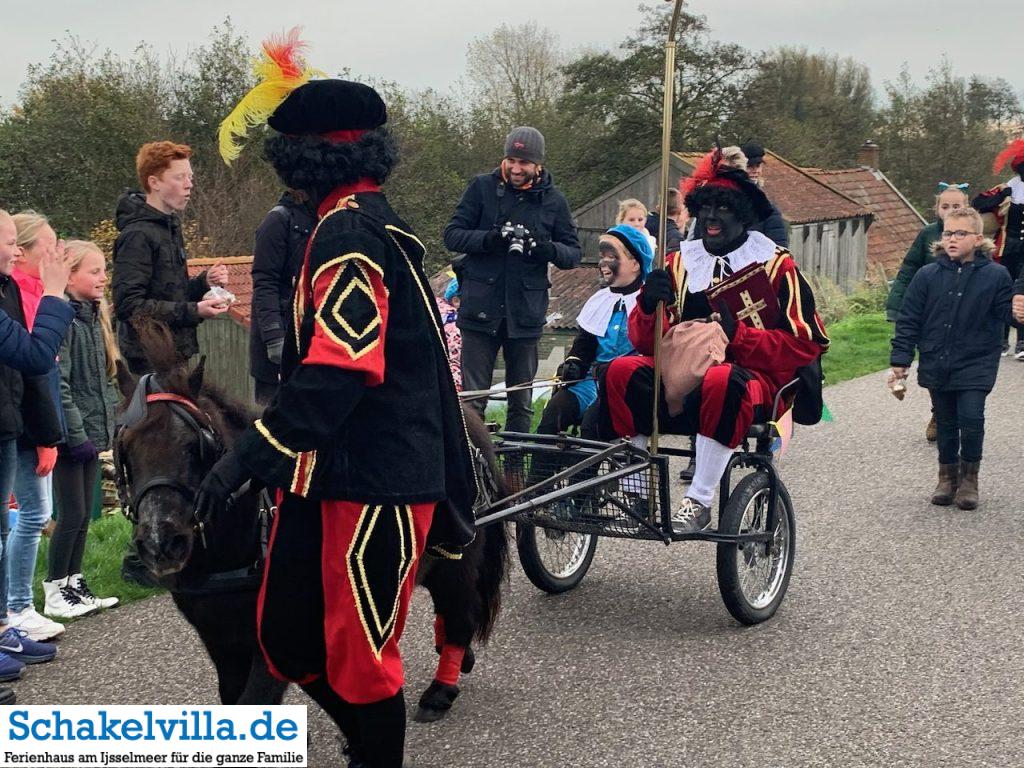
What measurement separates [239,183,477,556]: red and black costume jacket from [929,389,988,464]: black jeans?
16.5 feet

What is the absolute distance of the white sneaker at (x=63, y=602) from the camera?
538 centimetres

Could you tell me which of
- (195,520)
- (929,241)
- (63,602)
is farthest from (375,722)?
(929,241)

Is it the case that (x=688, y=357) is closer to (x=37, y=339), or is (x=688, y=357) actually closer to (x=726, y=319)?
(x=726, y=319)

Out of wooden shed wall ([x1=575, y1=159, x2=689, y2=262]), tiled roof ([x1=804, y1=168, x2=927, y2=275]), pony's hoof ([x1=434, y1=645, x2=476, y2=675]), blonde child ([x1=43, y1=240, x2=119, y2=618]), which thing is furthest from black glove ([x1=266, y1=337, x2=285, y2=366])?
wooden shed wall ([x1=575, y1=159, x2=689, y2=262])

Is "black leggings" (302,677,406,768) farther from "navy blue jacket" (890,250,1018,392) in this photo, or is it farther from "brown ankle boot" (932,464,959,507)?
"navy blue jacket" (890,250,1018,392)

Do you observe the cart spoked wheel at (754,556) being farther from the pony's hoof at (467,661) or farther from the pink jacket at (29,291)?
the pink jacket at (29,291)

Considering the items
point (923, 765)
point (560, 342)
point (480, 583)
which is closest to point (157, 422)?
point (480, 583)

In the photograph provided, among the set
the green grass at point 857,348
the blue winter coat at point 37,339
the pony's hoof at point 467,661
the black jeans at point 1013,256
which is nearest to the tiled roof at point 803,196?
the green grass at point 857,348

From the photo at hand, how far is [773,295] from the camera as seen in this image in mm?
5727

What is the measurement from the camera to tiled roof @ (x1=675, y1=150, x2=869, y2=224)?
35.6m

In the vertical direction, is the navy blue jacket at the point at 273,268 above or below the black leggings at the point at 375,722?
above

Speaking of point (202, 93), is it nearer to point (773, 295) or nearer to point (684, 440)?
point (684, 440)

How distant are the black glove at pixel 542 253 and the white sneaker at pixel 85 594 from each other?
3288 mm

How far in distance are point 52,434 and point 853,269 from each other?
34.6 m
